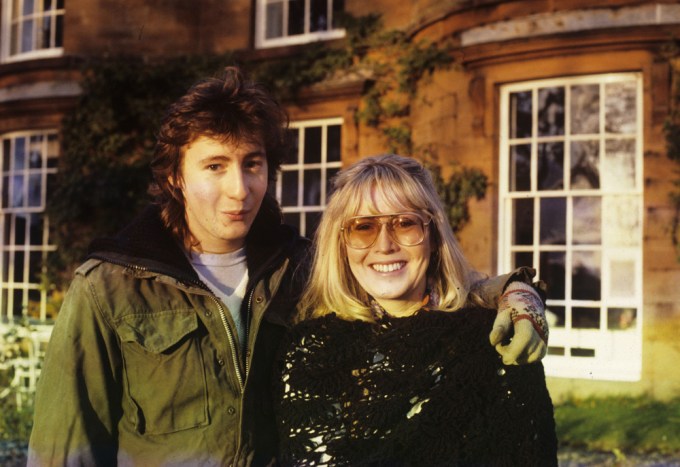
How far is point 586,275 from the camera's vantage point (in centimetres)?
742

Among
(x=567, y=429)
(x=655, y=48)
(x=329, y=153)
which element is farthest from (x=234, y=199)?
(x=329, y=153)

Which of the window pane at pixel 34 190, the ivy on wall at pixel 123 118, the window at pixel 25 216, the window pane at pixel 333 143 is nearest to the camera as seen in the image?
the ivy on wall at pixel 123 118

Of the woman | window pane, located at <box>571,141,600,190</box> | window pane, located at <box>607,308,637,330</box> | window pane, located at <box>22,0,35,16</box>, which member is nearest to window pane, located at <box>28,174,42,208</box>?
window pane, located at <box>22,0,35,16</box>

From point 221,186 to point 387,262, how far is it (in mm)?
519

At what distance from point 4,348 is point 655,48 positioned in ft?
20.1

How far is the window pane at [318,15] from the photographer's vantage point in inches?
368

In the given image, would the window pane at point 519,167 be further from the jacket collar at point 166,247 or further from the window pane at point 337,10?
the jacket collar at point 166,247

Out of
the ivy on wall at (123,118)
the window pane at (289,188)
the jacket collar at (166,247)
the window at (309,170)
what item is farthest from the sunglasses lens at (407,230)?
the window pane at (289,188)

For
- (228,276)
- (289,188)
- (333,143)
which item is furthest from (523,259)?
(228,276)

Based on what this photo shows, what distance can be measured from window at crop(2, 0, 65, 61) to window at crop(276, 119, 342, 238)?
369 cm

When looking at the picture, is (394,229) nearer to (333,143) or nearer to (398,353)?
(398,353)

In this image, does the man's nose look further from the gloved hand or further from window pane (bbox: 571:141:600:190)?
window pane (bbox: 571:141:600:190)

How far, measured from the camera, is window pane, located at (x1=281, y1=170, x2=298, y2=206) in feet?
30.3

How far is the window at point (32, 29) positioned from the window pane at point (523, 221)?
6.42 metres
